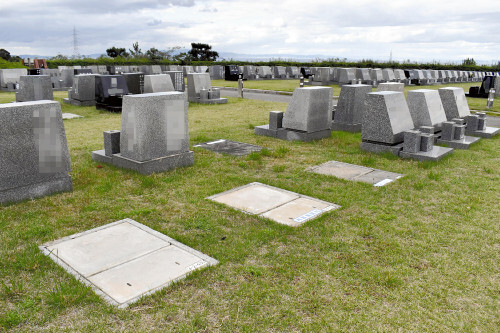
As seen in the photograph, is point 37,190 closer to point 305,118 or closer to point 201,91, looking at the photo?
point 305,118

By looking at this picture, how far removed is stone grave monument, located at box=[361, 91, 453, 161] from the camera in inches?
298

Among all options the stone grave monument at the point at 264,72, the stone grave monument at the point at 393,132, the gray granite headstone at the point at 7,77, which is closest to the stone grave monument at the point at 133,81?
the gray granite headstone at the point at 7,77

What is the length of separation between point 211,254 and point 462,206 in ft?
11.5

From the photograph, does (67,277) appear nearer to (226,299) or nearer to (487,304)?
(226,299)

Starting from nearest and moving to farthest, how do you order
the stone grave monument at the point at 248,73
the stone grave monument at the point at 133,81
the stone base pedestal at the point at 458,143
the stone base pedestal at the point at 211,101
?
the stone base pedestal at the point at 458,143
the stone grave monument at the point at 133,81
the stone base pedestal at the point at 211,101
the stone grave monument at the point at 248,73

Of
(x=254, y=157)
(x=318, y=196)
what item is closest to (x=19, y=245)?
(x=318, y=196)

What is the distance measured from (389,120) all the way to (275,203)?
3.75 metres

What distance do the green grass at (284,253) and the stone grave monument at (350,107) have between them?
3447 mm

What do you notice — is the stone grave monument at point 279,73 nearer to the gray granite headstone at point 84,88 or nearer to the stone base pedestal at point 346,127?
the gray granite headstone at point 84,88

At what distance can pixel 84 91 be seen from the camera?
49.7ft

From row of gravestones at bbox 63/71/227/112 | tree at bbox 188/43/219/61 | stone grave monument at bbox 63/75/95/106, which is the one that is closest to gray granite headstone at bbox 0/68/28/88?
row of gravestones at bbox 63/71/227/112

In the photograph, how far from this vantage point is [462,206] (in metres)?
5.25

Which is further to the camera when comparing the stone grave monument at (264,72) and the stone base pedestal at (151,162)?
the stone grave monument at (264,72)

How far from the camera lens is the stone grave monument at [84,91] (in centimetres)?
1510
